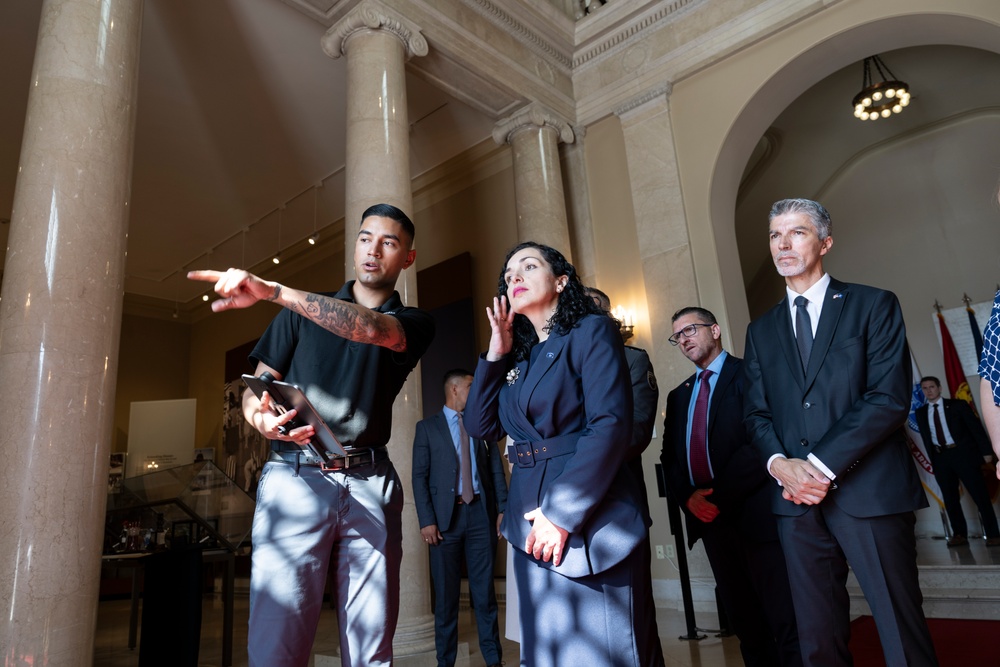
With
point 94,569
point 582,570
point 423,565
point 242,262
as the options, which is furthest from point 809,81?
point 242,262

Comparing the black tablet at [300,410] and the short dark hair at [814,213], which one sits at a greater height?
the short dark hair at [814,213]

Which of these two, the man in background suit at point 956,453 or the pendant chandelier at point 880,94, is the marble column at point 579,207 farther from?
the man in background suit at point 956,453

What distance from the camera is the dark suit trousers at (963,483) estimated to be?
6.95m

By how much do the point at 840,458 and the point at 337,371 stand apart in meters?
1.59

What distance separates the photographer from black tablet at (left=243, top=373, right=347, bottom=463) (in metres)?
1.67

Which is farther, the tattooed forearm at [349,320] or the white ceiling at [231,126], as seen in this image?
the white ceiling at [231,126]

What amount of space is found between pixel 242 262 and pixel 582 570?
11074 mm

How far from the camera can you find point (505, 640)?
4.75m

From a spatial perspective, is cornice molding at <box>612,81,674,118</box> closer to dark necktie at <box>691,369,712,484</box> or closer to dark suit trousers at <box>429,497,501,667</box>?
dark necktie at <box>691,369,712,484</box>

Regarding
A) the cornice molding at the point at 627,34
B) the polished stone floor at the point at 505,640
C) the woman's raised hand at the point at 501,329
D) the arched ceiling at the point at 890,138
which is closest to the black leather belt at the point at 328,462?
the woman's raised hand at the point at 501,329

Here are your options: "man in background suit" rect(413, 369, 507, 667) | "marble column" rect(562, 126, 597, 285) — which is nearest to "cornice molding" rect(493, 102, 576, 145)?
"marble column" rect(562, 126, 597, 285)

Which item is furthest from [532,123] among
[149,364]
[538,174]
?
[149,364]

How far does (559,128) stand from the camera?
721 cm

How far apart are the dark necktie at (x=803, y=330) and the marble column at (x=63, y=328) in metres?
3.13
